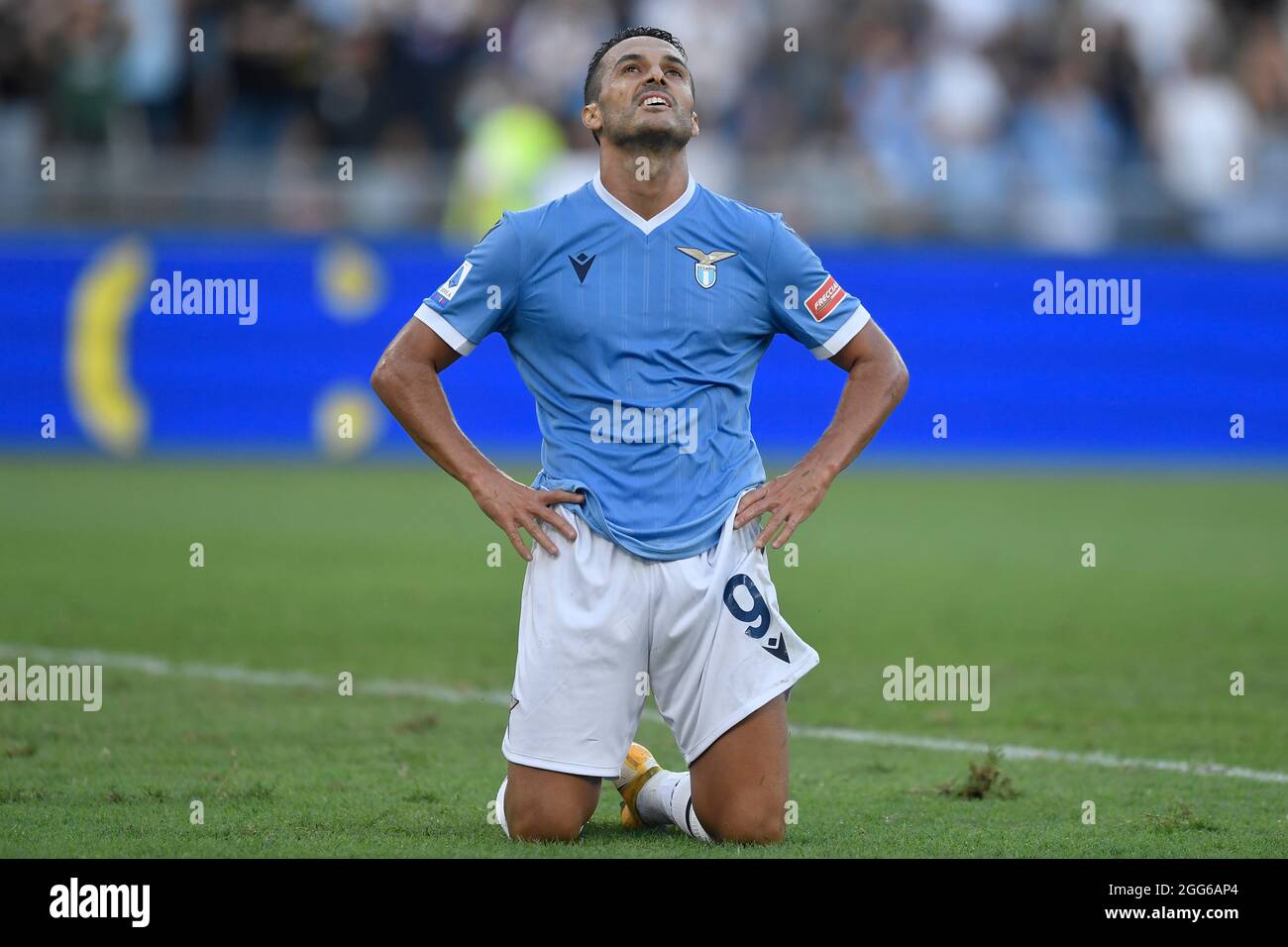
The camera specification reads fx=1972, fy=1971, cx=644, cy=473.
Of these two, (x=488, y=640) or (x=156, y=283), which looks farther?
(x=156, y=283)

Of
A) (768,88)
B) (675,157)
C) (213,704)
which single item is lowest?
(213,704)

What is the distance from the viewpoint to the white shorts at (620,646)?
6230mm

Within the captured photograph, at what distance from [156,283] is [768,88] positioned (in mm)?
6897

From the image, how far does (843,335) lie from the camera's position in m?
6.46

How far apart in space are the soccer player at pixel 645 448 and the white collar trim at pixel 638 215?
10 millimetres

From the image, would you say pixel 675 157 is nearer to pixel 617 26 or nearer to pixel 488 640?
pixel 488 640

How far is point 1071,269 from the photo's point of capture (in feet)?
59.1

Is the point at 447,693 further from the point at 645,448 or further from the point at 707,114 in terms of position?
the point at 707,114

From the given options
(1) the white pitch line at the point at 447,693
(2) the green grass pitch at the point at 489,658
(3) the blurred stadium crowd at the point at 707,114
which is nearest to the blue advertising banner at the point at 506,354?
(3) the blurred stadium crowd at the point at 707,114

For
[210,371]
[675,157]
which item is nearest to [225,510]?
[210,371]

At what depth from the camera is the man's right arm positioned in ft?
20.5

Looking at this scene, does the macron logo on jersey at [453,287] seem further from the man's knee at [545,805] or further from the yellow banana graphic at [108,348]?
the yellow banana graphic at [108,348]

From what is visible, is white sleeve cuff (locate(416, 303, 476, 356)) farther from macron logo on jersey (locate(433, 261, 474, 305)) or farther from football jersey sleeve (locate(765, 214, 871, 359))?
football jersey sleeve (locate(765, 214, 871, 359))

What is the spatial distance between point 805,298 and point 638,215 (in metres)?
0.61
